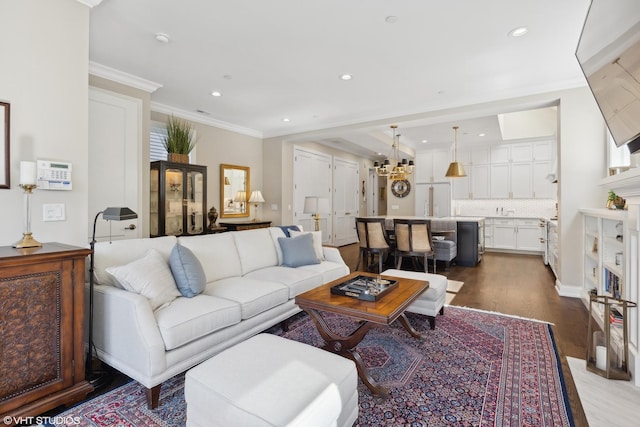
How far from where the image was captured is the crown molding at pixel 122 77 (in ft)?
11.7

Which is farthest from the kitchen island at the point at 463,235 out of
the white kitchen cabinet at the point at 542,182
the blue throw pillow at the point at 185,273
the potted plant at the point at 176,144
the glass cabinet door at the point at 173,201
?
the blue throw pillow at the point at 185,273

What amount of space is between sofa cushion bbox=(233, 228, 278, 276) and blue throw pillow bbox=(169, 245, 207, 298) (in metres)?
0.80

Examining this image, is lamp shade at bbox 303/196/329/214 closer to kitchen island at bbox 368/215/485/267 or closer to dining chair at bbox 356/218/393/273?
dining chair at bbox 356/218/393/273

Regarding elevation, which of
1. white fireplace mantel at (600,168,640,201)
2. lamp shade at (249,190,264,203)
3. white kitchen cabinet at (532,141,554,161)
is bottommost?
white fireplace mantel at (600,168,640,201)

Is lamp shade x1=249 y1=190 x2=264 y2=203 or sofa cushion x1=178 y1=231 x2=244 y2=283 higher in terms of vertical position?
lamp shade x1=249 y1=190 x2=264 y2=203

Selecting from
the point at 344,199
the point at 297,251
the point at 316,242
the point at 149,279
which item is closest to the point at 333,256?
the point at 316,242

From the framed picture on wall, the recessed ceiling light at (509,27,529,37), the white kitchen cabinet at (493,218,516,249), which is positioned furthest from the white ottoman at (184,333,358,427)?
the white kitchen cabinet at (493,218,516,249)

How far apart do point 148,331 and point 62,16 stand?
2.27 m

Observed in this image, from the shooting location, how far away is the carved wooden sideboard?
159 cm

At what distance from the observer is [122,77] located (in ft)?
12.4

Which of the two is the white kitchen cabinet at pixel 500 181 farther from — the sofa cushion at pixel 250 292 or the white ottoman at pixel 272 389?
the white ottoman at pixel 272 389

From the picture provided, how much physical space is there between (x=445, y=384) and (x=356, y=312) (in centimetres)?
74

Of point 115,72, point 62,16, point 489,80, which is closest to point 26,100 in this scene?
point 62,16

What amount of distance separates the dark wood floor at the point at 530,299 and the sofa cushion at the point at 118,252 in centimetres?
293
